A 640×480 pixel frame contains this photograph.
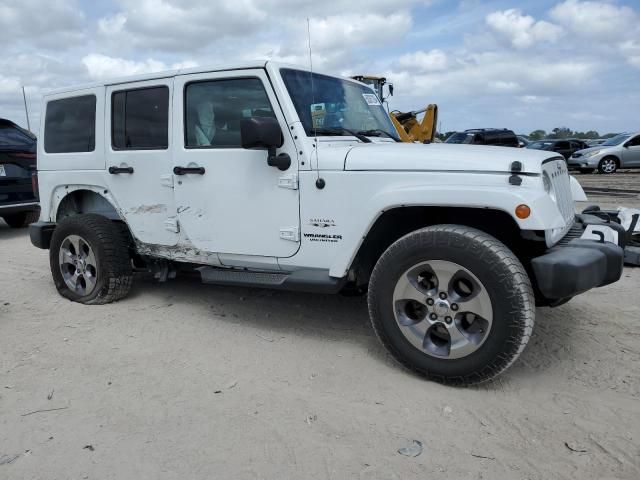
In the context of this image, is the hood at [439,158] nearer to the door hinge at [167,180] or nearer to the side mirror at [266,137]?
the side mirror at [266,137]

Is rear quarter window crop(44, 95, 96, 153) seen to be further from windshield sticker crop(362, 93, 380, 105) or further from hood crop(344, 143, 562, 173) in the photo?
hood crop(344, 143, 562, 173)

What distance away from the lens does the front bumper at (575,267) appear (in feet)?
9.14

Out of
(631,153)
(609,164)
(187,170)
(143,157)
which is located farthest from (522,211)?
(631,153)

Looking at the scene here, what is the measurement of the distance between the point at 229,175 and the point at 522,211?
1.96 m

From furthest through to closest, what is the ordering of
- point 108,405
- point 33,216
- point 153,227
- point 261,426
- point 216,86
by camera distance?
point 33,216 → point 153,227 → point 216,86 → point 108,405 → point 261,426

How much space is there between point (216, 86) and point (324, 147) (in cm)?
98

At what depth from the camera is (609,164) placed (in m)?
18.2

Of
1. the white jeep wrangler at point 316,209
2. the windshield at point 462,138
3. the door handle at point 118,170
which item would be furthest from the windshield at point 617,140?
the door handle at point 118,170

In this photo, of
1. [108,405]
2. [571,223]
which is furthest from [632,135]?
[108,405]

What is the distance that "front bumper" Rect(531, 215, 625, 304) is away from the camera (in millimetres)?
2785

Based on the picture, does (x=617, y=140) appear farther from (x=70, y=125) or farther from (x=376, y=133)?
(x=70, y=125)

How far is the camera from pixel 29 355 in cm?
372

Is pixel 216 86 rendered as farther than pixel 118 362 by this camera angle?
Yes

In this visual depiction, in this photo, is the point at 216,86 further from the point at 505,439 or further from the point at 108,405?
the point at 505,439
